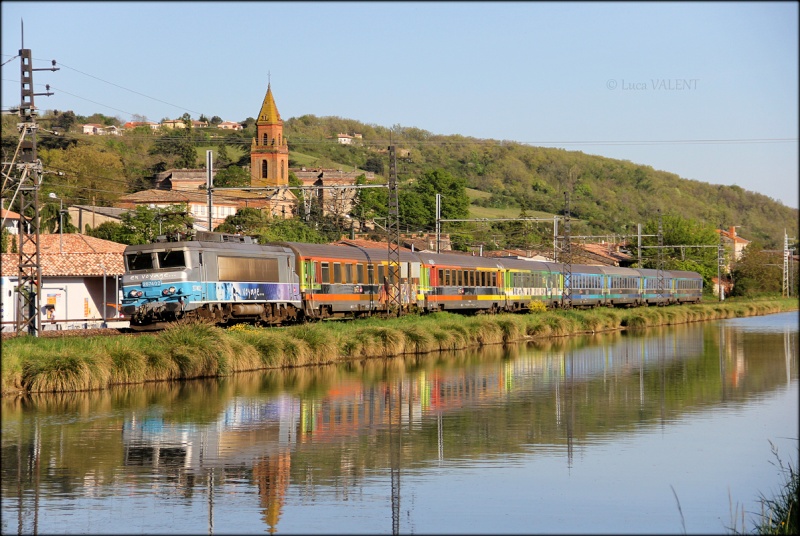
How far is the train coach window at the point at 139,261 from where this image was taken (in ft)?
119

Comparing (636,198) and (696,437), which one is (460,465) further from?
(636,198)

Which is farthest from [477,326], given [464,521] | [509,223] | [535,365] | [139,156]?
[139,156]

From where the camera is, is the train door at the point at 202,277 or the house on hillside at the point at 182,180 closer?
the train door at the point at 202,277

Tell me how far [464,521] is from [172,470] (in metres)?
5.41

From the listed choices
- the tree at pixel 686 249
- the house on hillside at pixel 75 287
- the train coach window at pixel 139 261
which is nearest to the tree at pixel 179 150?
the tree at pixel 686 249

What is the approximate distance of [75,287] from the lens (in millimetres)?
47844

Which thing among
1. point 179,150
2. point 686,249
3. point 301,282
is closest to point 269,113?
point 179,150

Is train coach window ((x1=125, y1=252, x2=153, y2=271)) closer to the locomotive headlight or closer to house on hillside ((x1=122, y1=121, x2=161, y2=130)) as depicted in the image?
the locomotive headlight

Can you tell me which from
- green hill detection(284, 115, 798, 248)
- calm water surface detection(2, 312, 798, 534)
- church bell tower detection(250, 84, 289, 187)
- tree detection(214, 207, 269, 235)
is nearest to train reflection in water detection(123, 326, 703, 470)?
calm water surface detection(2, 312, 798, 534)

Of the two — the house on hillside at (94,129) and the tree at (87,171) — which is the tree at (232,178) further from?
the house on hillside at (94,129)

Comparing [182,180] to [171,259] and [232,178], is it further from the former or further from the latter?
[171,259]

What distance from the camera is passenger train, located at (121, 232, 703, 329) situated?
35.8 m

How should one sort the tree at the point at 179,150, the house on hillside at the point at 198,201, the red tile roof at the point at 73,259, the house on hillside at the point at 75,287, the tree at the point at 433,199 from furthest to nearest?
the tree at the point at 179,150
the tree at the point at 433,199
the house on hillside at the point at 198,201
the red tile roof at the point at 73,259
the house on hillside at the point at 75,287

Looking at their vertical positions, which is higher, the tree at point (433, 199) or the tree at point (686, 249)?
the tree at point (433, 199)
